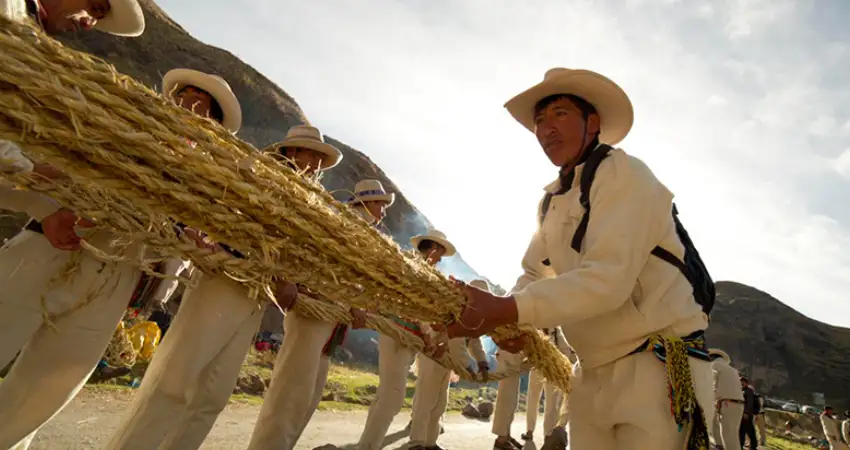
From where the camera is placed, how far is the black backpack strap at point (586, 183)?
1.94 metres

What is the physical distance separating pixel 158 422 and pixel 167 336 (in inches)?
18.4

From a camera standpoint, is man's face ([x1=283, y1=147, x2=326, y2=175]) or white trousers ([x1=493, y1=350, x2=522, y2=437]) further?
Result: white trousers ([x1=493, y1=350, x2=522, y2=437])

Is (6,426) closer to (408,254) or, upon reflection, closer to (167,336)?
(167,336)

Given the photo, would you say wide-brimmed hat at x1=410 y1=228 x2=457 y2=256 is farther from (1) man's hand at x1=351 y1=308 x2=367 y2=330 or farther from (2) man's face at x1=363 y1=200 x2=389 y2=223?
(1) man's hand at x1=351 y1=308 x2=367 y2=330

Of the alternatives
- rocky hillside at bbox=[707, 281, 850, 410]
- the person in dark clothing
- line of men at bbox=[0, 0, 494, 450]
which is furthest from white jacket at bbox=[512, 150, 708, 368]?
rocky hillside at bbox=[707, 281, 850, 410]

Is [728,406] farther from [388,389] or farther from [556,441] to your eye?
[388,389]

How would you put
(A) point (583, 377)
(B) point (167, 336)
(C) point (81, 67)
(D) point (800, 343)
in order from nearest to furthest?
(C) point (81, 67), (A) point (583, 377), (B) point (167, 336), (D) point (800, 343)

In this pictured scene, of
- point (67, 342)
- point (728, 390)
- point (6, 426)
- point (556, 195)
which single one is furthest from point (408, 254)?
point (728, 390)

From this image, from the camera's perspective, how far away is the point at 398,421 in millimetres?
8547

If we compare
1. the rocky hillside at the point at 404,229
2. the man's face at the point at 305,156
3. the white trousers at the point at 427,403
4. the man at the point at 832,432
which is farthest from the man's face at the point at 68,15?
the rocky hillside at the point at 404,229

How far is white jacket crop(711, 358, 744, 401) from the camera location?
8547 millimetres

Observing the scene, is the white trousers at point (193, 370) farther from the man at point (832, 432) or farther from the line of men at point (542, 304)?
the man at point (832, 432)

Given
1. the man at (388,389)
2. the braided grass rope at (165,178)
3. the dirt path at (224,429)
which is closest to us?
the braided grass rope at (165,178)

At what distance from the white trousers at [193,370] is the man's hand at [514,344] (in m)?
1.59
